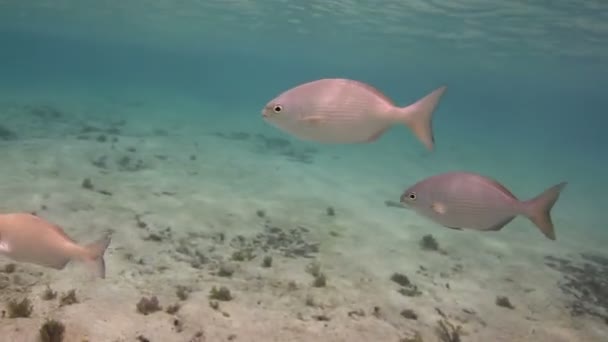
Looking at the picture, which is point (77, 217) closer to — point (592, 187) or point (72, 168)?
point (72, 168)

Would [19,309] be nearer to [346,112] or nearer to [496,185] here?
[346,112]

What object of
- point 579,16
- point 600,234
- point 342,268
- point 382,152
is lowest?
point 382,152

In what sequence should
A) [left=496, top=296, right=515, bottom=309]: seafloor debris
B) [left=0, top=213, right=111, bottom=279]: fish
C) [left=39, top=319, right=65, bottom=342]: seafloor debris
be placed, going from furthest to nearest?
[left=496, top=296, right=515, bottom=309]: seafloor debris → [left=39, top=319, right=65, bottom=342]: seafloor debris → [left=0, top=213, right=111, bottom=279]: fish

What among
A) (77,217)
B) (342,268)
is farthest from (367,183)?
(77,217)

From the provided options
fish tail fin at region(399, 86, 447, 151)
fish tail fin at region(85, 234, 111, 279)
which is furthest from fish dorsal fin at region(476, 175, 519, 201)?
fish tail fin at region(85, 234, 111, 279)

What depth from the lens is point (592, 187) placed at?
34.2 m

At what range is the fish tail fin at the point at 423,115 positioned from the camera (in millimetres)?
3354

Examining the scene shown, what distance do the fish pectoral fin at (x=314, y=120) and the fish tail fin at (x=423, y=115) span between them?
622 millimetres

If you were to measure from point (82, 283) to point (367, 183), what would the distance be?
1537 cm

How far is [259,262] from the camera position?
907cm

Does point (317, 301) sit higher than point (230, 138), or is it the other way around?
point (317, 301)

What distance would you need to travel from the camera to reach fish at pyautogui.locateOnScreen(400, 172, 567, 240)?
3920 millimetres

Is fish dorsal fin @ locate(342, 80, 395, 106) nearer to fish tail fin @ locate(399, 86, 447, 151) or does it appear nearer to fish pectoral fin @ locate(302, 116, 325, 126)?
fish tail fin @ locate(399, 86, 447, 151)

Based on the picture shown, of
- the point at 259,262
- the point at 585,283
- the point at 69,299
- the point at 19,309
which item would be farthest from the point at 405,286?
the point at 19,309
